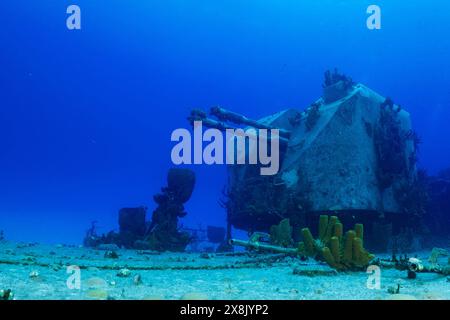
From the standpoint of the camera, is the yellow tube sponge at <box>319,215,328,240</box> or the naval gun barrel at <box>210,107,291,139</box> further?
the naval gun barrel at <box>210,107,291,139</box>

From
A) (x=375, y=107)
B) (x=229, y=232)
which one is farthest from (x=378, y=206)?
(x=229, y=232)

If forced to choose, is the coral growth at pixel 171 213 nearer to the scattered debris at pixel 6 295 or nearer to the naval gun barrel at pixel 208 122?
the naval gun barrel at pixel 208 122

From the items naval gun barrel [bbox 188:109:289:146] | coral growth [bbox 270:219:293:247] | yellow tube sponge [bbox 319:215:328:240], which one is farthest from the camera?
naval gun barrel [bbox 188:109:289:146]

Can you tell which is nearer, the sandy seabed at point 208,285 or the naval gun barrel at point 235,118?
the sandy seabed at point 208,285

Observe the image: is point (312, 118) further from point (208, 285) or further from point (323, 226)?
point (208, 285)

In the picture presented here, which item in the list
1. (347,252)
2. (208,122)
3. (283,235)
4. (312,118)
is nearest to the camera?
(347,252)

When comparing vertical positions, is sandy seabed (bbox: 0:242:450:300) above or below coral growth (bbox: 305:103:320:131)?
below

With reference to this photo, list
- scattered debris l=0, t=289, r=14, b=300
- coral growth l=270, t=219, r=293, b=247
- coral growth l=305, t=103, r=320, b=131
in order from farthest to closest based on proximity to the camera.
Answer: coral growth l=305, t=103, r=320, b=131, coral growth l=270, t=219, r=293, b=247, scattered debris l=0, t=289, r=14, b=300

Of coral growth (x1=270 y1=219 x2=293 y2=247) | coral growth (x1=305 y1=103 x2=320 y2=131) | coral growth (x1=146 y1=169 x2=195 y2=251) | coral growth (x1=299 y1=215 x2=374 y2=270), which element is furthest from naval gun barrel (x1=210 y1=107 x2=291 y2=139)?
coral growth (x1=299 y1=215 x2=374 y2=270)

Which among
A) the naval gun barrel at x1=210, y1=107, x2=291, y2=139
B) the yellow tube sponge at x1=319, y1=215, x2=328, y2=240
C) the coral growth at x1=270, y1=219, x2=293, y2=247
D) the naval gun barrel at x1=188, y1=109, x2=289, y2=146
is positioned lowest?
the coral growth at x1=270, y1=219, x2=293, y2=247

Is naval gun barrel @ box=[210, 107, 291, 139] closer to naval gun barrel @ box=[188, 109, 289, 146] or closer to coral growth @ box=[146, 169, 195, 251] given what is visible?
naval gun barrel @ box=[188, 109, 289, 146]

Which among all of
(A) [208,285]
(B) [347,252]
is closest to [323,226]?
(B) [347,252]

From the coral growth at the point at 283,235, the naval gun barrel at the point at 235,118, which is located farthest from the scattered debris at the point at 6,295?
the naval gun barrel at the point at 235,118

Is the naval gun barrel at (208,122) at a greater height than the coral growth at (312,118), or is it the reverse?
the coral growth at (312,118)
